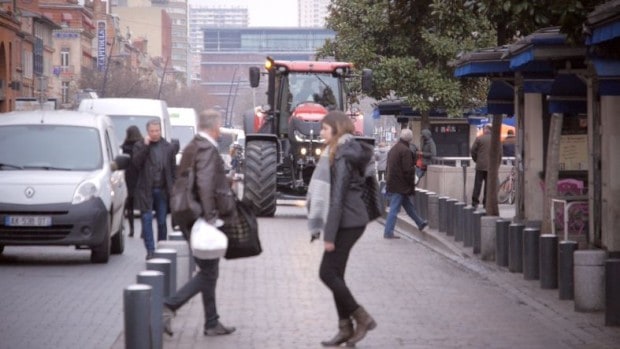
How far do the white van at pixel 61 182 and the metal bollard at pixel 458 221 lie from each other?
5252mm

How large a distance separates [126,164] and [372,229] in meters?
10.8

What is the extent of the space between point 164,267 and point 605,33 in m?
4.44

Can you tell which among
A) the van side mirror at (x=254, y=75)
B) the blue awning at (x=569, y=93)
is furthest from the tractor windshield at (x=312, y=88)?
the blue awning at (x=569, y=93)

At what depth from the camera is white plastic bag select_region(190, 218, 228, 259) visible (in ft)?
39.6

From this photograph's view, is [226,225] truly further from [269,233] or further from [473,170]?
[473,170]

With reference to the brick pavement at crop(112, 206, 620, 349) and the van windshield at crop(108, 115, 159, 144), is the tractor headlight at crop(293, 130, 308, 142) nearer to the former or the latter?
the van windshield at crop(108, 115, 159, 144)

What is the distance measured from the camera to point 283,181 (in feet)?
105

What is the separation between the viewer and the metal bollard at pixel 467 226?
22.9 meters

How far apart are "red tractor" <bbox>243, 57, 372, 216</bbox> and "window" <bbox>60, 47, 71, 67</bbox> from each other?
8604cm

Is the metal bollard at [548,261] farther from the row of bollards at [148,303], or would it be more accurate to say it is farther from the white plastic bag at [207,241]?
the white plastic bag at [207,241]

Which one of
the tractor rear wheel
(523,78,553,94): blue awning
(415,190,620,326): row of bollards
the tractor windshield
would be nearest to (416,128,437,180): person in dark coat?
the tractor windshield

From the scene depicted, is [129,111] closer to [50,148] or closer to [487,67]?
[487,67]

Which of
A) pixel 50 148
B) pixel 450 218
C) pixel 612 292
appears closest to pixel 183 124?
pixel 450 218

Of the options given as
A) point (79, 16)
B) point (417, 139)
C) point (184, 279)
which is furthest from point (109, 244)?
point (79, 16)
